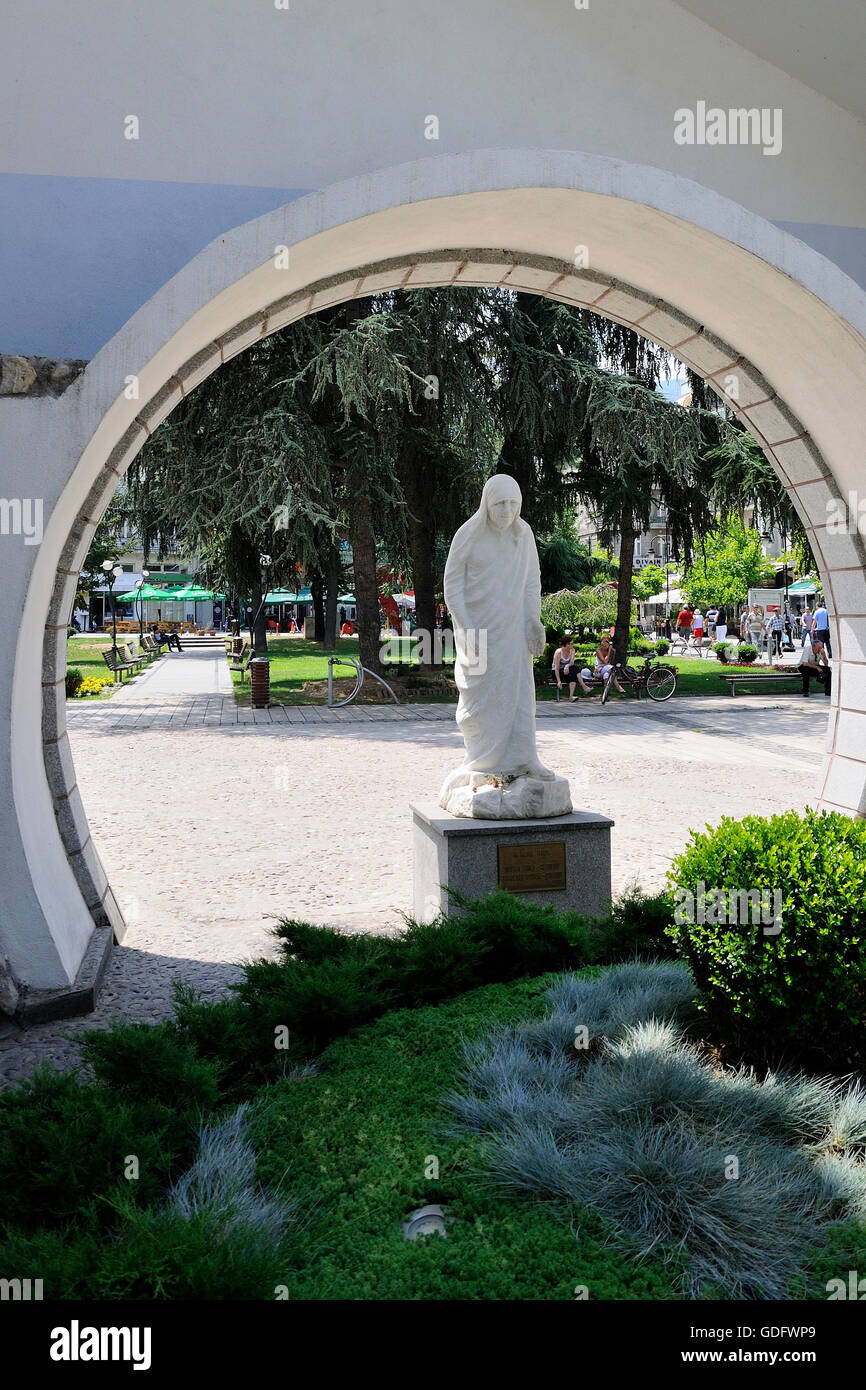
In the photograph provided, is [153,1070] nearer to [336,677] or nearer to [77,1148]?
[77,1148]

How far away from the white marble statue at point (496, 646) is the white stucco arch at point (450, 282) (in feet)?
4.59

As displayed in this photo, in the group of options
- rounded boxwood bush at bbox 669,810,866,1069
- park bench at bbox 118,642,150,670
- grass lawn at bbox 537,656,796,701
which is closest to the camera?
rounded boxwood bush at bbox 669,810,866,1069

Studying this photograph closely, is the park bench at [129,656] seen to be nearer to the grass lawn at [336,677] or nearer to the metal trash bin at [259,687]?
the grass lawn at [336,677]

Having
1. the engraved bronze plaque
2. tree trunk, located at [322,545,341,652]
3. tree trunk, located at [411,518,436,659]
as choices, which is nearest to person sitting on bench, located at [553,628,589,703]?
tree trunk, located at [411,518,436,659]

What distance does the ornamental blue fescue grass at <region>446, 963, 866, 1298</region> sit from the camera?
3.08 meters

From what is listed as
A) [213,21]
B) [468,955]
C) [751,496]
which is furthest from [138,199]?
[751,496]

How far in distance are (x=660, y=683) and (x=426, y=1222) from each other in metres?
18.6

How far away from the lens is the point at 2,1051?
4.68 m

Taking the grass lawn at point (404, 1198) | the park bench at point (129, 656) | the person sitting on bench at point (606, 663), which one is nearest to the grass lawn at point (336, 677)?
the person sitting on bench at point (606, 663)

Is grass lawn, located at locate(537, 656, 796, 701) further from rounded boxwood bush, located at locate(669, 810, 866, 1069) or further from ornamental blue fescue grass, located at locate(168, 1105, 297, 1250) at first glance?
ornamental blue fescue grass, located at locate(168, 1105, 297, 1250)

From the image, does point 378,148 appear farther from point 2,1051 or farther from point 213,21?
point 2,1051

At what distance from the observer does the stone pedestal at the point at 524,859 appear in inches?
233

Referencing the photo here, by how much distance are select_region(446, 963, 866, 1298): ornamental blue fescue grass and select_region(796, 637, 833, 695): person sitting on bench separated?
17.7m

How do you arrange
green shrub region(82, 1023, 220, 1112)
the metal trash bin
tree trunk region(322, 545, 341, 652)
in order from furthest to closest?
1. tree trunk region(322, 545, 341, 652)
2. the metal trash bin
3. green shrub region(82, 1023, 220, 1112)
